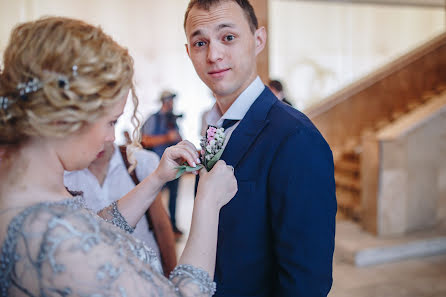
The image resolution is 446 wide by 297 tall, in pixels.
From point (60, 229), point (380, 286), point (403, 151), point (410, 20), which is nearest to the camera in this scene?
point (60, 229)

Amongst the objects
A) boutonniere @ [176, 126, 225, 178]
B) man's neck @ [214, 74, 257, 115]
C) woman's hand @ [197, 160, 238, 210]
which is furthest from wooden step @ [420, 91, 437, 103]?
woman's hand @ [197, 160, 238, 210]

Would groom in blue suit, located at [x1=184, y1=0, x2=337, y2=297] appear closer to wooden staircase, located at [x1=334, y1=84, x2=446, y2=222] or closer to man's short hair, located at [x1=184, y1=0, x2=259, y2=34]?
man's short hair, located at [x1=184, y1=0, x2=259, y2=34]

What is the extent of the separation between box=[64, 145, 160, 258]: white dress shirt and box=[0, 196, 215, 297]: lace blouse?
0.95 metres

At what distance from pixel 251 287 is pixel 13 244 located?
0.88m

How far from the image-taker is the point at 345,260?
4.62 m

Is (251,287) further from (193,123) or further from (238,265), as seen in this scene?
(193,123)

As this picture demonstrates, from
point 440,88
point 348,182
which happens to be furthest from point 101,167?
point 440,88

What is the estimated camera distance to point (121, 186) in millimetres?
2117

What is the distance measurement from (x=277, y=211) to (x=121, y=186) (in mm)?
1107

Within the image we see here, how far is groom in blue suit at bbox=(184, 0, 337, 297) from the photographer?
128 cm

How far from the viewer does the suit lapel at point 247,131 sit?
1.44 metres

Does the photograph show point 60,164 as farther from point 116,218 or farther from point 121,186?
point 121,186

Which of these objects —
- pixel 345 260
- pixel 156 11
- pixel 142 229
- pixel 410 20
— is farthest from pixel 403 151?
pixel 410 20

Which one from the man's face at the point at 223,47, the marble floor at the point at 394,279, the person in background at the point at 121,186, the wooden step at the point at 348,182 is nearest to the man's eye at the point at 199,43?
the man's face at the point at 223,47
